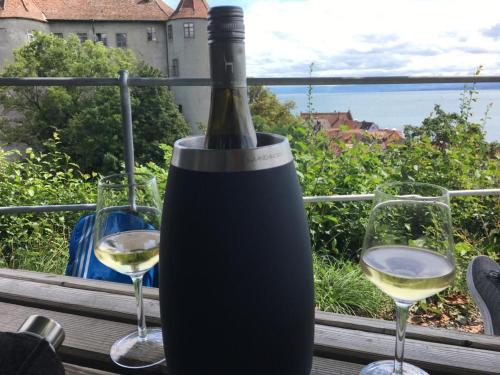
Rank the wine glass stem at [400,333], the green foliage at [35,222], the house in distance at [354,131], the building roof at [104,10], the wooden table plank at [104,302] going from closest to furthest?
the wine glass stem at [400,333] → the wooden table plank at [104,302] → the green foliage at [35,222] → the house in distance at [354,131] → the building roof at [104,10]

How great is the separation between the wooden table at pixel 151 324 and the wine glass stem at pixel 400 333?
0.05 m

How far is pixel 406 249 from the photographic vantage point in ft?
1.80

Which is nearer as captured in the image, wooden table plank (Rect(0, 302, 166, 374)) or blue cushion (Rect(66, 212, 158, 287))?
wooden table plank (Rect(0, 302, 166, 374))

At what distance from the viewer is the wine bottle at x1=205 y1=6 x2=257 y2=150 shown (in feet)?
1.44

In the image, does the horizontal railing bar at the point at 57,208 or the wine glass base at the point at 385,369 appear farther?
the horizontal railing bar at the point at 57,208

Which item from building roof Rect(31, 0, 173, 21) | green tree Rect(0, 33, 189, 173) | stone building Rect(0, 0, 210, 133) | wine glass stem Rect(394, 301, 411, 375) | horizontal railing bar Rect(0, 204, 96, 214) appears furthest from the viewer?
building roof Rect(31, 0, 173, 21)

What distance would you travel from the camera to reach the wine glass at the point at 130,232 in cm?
59

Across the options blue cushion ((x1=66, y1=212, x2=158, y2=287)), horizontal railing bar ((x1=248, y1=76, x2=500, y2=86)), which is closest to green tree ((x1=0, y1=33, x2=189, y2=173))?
horizontal railing bar ((x1=248, y1=76, x2=500, y2=86))

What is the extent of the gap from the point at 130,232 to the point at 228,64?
0.28m

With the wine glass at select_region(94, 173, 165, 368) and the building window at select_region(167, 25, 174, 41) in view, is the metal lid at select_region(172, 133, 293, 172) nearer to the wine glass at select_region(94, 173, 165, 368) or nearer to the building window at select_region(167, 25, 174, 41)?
the wine glass at select_region(94, 173, 165, 368)

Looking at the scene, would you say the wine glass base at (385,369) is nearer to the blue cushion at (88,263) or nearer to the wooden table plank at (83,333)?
the wooden table plank at (83,333)

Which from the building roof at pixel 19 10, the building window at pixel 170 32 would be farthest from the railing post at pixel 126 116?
the building roof at pixel 19 10

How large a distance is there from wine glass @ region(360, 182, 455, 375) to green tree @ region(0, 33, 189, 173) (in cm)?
2259

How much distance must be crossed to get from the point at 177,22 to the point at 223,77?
106ft
